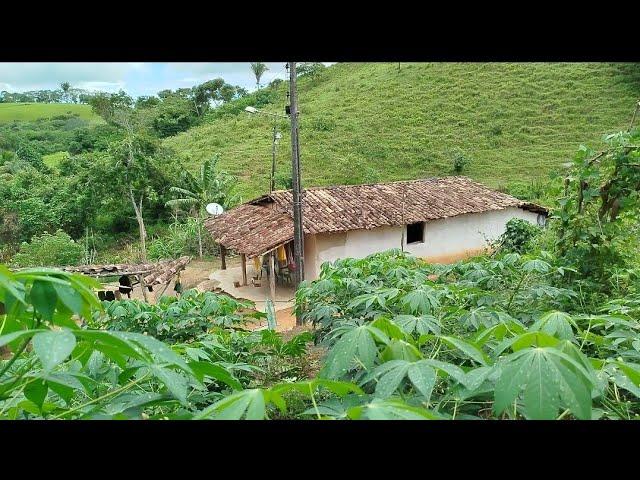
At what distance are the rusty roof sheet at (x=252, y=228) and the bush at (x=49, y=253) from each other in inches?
156

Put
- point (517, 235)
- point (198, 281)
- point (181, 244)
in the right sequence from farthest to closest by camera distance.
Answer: point (181, 244)
point (198, 281)
point (517, 235)

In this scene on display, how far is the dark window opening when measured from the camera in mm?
14008

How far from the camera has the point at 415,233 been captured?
14.1 m

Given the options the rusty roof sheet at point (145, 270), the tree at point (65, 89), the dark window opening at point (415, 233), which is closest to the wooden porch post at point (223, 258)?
the rusty roof sheet at point (145, 270)

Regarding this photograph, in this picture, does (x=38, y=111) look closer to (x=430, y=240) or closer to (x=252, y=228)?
(x=252, y=228)

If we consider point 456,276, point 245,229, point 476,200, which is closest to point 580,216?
point 456,276

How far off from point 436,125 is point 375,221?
1413 cm

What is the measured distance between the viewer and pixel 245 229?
43.3ft

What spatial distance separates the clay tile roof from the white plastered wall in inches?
13.4

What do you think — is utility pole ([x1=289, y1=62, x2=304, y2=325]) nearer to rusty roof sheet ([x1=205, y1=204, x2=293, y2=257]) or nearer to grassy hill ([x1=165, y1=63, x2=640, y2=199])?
rusty roof sheet ([x1=205, y1=204, x2=293, y2=257])

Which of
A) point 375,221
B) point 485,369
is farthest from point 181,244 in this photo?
point 485,369
